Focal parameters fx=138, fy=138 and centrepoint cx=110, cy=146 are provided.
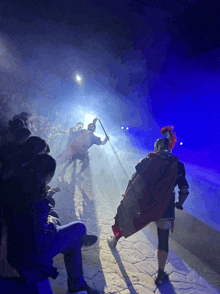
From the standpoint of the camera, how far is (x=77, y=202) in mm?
4617

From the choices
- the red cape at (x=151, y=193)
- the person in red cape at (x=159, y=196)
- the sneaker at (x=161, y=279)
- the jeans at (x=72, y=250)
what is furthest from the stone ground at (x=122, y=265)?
the red cape at (x=151, y=193)

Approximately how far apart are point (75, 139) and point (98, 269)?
500 centimetres

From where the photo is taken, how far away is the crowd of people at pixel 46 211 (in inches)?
44.7

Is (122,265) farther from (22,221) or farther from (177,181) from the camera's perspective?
(22,221)

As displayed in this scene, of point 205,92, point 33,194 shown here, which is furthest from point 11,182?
point 205,92

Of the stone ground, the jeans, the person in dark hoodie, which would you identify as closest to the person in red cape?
the stone ground

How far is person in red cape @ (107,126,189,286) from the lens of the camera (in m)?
2.42

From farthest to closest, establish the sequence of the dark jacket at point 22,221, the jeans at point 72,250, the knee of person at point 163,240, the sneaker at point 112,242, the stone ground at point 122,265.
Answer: the sneaker at point 112,242
the knee of person at point 163,240
the stone ground at point 122,265
the jeans at point 72,250
the dark jacket at point 22,221

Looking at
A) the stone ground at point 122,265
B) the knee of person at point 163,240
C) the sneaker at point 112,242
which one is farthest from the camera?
the sneaker at point 112,242

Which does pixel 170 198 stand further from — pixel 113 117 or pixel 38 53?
pixel 113 117

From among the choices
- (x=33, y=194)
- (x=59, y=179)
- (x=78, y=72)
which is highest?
(x=78, y=72)

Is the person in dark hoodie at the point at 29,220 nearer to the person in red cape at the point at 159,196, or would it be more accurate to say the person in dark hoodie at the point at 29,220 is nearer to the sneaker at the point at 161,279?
the person in red cape at the point at 159,196

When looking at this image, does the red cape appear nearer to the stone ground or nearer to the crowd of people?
the crowd of people

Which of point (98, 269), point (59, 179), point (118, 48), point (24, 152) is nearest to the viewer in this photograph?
point (24, 152)
